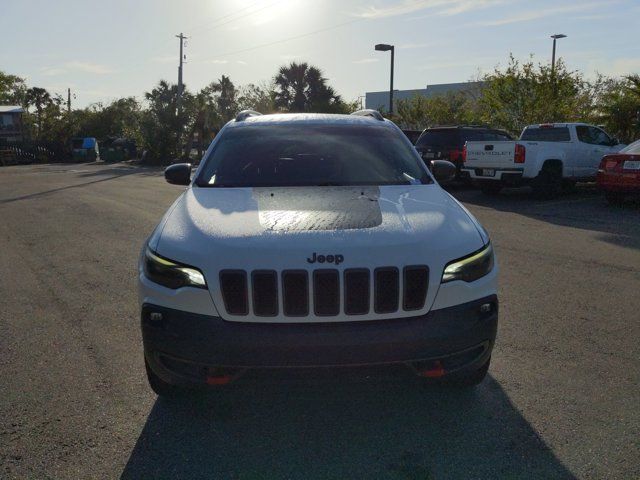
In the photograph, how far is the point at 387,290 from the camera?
289cm

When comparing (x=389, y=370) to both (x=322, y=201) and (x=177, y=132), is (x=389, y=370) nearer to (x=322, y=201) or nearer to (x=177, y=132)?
(x=322, y=201)

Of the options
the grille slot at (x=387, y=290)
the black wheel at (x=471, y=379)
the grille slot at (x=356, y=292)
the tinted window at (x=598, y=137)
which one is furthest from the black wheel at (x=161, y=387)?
the tinted window at (x=598, y=137)

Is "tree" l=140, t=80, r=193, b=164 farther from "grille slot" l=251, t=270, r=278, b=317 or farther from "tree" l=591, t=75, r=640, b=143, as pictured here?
"grille slot" l=251, t=270, r=278, b=317

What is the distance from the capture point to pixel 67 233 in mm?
10031

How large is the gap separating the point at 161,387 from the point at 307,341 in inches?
41.6

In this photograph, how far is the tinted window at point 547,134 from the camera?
15.3 metres

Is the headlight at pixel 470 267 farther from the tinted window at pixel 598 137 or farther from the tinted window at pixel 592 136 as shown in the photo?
the tinted window at pixel 598 137

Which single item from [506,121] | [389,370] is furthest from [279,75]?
[389,370]

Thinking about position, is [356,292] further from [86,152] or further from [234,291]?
Result: [86,152]

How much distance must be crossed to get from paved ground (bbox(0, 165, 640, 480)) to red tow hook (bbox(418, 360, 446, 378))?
4.6 inches

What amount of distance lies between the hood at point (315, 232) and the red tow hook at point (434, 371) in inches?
Result: 11.5

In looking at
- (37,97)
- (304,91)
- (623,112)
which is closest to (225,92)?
(37,97)

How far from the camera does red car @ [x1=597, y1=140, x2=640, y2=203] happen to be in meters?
12.1

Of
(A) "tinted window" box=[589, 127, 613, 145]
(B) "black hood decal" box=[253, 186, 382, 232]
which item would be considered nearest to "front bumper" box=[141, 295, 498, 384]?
(B) "black hood decal" box=[253, 186, 382, 232]
